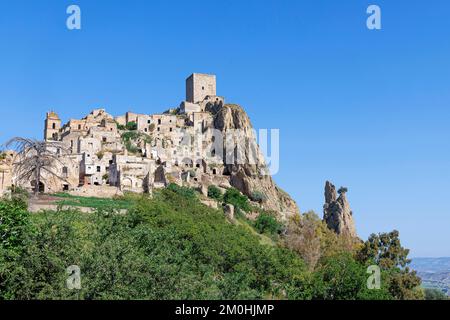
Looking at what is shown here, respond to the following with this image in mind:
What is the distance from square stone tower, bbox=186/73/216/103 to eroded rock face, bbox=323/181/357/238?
95.6 ft

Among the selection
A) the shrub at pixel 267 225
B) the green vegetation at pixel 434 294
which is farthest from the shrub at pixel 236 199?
the green vegetation at pixel 434 294

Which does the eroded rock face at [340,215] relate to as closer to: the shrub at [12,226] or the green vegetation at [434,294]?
the green vegetation at [434,294]

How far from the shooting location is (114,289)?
2355 centimetres

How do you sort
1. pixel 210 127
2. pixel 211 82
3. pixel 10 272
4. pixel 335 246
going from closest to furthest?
pixel 10 272 < pixel 335 246 < pixel 210 127 < pixel 211 82

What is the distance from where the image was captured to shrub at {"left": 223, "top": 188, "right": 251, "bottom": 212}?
2800 inches

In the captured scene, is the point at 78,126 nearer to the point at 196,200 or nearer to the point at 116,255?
the point at 196,200

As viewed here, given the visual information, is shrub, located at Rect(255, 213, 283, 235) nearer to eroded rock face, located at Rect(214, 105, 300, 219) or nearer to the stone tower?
eroded rock face, located at Rect(214, 105, 300, 219)

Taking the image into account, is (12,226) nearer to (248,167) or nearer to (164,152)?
(164,152)

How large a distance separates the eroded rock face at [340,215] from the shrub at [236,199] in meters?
17.5

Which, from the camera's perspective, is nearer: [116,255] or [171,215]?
[116,255]

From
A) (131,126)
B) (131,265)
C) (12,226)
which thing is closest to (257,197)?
(131,126)
